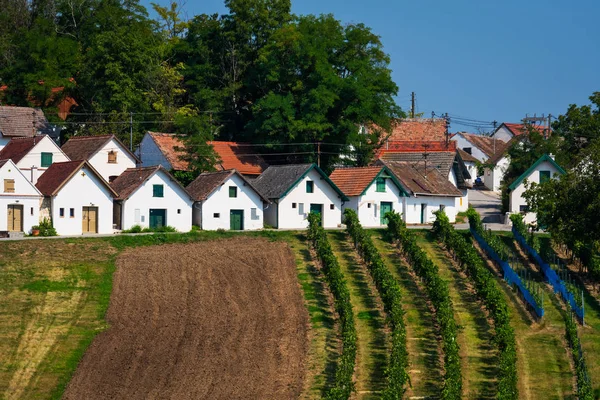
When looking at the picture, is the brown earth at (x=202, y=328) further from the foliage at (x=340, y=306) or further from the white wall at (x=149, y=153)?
the white wall at (x=149, y=153)

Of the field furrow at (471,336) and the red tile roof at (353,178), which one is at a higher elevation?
the red tile roof at (353,178)

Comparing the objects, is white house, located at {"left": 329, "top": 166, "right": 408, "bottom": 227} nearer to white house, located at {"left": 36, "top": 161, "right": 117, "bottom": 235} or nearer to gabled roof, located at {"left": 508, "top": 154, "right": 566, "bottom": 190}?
gabled roof, located at {"left": 508, "top": 154, "right": 566, "bottom": 190}

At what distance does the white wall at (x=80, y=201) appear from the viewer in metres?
66.5

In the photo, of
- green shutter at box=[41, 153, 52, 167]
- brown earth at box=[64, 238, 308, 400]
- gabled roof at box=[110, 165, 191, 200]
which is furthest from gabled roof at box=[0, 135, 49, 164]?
brown earth at box=[64, 238, 308, 400]

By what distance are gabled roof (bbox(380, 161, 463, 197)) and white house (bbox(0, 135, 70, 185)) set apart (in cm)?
2286

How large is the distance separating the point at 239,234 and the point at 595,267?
2070 cm

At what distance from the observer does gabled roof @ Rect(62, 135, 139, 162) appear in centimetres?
7619

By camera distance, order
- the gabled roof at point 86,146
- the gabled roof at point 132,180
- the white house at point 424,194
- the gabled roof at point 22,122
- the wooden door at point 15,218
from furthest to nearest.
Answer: the gabled roof at point 22,122 → the white house at point 424,194 → the gabled roof at point 86,146 → the gabled roof at point 132,180 → the wooden door at point 15,218

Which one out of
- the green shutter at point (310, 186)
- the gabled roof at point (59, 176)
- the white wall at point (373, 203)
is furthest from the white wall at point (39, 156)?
the white wall at point (373, 203)

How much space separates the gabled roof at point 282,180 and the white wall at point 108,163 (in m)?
9.11

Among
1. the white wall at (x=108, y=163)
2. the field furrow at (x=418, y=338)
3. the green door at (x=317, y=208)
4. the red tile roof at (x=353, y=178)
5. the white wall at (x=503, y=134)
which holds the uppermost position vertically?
the white wall at (x=503, y=134)

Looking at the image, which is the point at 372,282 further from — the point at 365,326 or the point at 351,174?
the point at 351,174

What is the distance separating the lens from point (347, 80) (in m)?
81.0

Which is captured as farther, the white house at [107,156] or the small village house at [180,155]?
the small village house at [180,155]
